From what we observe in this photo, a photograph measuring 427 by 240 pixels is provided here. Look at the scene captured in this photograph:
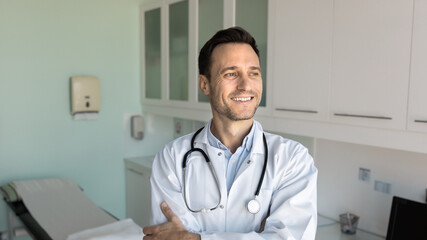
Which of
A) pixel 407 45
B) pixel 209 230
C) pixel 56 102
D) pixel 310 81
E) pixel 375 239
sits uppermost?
pixel 407 45

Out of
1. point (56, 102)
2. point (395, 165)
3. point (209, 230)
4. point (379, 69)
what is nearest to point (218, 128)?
point (209, 230)

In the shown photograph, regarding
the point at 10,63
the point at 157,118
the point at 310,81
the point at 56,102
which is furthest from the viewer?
the point at 157,118

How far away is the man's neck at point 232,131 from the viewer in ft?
4.37

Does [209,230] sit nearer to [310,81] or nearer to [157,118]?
[310,81]

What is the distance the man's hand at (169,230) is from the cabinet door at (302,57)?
103 cm

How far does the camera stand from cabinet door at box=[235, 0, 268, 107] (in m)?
2.29

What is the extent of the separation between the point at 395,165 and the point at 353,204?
36cm

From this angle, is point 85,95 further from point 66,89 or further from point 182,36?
point 182,36

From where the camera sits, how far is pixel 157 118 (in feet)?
12.2

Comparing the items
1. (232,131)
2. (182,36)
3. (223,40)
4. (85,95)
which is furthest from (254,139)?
(85,95)

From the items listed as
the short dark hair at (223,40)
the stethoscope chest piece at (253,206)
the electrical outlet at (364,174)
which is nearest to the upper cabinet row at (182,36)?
the electrical outlet at (364,174)

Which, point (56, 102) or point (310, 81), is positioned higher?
point (310, 81)

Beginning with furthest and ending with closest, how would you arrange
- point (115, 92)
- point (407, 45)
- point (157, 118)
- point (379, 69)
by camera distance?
point (157, 118) < point (115, 92) < point (379, 69) < point (407, 45)

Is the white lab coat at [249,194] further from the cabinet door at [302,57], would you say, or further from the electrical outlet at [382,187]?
the electrical outlet at [382,187]
